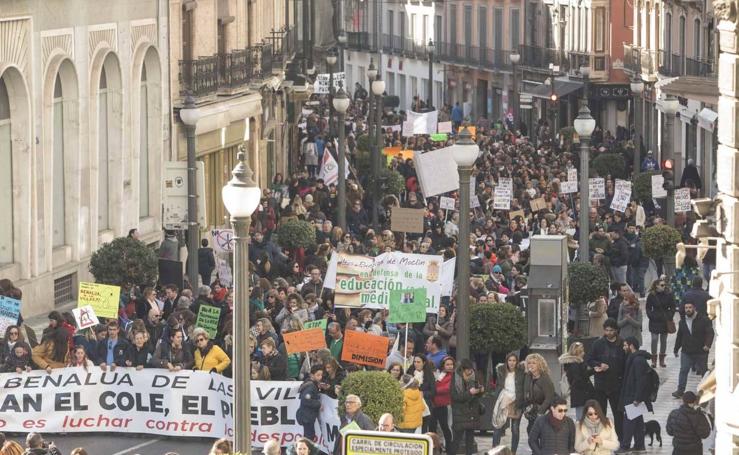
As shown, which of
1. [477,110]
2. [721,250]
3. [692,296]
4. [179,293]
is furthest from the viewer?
[477,110]

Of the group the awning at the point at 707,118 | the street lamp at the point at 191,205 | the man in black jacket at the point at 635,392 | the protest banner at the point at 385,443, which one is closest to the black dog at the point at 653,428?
the man in black jacket at the point at 635,392

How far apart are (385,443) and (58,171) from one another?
1893 centimetres

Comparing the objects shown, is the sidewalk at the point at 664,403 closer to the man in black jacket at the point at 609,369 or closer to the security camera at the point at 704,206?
the man in black jacket at the point at 609,369

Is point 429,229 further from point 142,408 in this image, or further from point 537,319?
point 142,408

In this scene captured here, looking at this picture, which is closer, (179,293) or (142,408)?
(142,408)

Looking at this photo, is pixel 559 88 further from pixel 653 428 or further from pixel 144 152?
pixel 653 428

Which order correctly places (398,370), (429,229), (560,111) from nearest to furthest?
1. (398,370)
2. (429,229)
3. (560,111)

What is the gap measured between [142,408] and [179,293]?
544cm

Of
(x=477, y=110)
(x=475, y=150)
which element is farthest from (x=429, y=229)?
(x=477, y=110)

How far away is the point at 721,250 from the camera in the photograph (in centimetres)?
1428

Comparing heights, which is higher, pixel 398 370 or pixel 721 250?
pixel 721 250

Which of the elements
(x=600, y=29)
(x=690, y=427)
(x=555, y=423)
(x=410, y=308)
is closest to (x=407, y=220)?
(x=410, y=308)

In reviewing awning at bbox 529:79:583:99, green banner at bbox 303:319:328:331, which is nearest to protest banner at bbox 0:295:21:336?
green banner at bbox 303:319:328:331

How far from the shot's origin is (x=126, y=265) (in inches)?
1155
